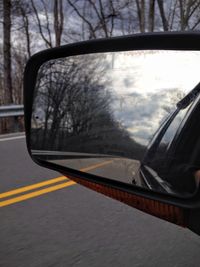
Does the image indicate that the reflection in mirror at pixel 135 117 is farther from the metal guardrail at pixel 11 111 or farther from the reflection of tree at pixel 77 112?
the metal guardrail at pixel 11 111

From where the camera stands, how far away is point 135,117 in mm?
1716

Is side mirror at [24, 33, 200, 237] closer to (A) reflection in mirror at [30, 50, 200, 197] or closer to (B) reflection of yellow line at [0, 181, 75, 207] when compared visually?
(A) reflection in mirror at [30, 50, 200, 197]

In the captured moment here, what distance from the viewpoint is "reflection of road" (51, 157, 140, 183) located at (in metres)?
1.71

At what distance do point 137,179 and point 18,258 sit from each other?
2034mm

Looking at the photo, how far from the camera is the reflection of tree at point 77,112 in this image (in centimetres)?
182

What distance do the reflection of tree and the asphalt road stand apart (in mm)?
1435

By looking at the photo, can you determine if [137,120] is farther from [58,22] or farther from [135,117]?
[58,22]

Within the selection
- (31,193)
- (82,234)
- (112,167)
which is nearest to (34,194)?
(31,193)

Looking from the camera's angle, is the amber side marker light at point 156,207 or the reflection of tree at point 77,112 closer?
the amber side marker light at point 156,207

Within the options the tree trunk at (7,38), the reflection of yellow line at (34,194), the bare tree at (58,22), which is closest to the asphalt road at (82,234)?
the reflection of yellow line at (34,194)

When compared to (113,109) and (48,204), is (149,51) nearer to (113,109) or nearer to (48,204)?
(113,109)

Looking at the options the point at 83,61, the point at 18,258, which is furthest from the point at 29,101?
the point at 18,258

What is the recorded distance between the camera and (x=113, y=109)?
5.90 ft

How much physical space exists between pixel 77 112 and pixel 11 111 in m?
10.6
